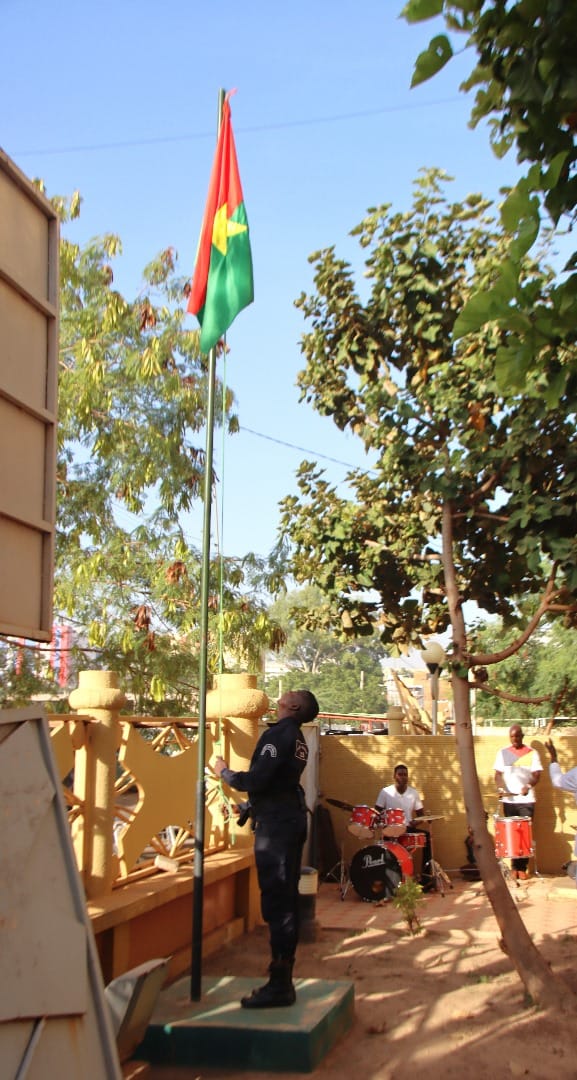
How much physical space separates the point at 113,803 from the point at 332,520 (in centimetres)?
289

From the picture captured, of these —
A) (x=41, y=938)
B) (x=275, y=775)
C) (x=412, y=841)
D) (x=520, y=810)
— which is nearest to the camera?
(x=41, y=938)

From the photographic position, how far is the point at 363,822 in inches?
440

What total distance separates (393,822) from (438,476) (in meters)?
5.58

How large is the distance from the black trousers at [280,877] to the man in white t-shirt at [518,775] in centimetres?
703

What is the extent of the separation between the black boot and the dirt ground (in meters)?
0.37

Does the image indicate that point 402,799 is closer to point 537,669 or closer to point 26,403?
point 26,403

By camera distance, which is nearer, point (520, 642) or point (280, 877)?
point (280, 877)

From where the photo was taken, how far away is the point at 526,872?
12.0 meters

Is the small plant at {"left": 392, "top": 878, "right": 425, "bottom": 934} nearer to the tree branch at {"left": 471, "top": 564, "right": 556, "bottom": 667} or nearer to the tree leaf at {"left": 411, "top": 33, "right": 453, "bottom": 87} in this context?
the tree branch at {"left": 471, "top": 564, "right": 556, "bottom": 667}

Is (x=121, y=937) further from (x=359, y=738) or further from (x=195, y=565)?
(x=195, y=565)

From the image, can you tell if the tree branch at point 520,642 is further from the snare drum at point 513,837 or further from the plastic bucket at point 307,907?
the snare drum at point 513,837

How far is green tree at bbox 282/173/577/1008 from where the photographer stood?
654 centimetres

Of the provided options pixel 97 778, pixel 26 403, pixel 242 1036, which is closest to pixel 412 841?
pixel 97 778

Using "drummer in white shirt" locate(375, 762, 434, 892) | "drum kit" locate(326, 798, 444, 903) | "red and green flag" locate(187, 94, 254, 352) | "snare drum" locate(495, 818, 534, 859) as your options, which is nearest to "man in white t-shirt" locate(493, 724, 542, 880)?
"snare drum" locate(495, 818, 534, 859)
